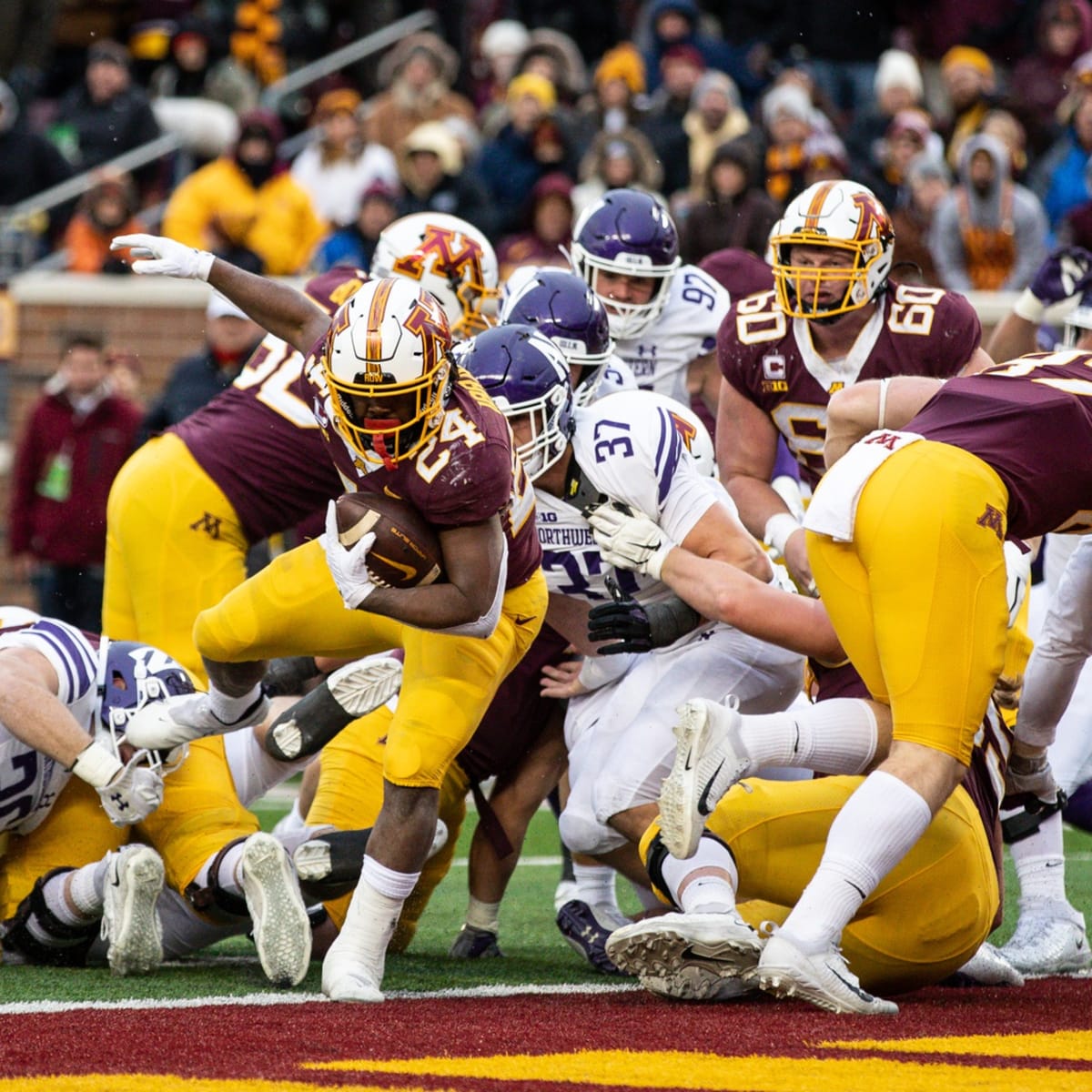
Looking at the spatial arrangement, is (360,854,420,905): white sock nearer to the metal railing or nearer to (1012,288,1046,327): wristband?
(1012,288,1046,327): wristband

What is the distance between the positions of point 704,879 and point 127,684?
1521 mm

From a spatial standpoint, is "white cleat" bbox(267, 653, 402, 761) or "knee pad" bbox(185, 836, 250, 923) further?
"white cleat" bbox(267, 653, 402, 761)

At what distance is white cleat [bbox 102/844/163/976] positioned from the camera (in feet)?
14.3

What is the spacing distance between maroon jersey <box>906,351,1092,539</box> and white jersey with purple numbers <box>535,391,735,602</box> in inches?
25.3

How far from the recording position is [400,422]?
411 centimetres

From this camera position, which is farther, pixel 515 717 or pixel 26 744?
pixel 515 717

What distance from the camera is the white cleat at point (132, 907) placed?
435cm

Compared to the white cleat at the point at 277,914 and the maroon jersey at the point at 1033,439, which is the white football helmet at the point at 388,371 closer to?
the white cleat at the point at 277,914

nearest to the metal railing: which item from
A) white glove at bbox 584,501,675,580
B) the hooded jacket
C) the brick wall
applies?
the brick wall

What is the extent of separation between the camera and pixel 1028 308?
20.2 feet

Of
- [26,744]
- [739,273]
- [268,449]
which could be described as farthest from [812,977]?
[739,273]

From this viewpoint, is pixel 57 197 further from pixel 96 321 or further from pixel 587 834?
pixel 587 834

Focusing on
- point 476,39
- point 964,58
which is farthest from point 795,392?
point 476,39

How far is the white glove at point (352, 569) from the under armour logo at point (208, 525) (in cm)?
168
